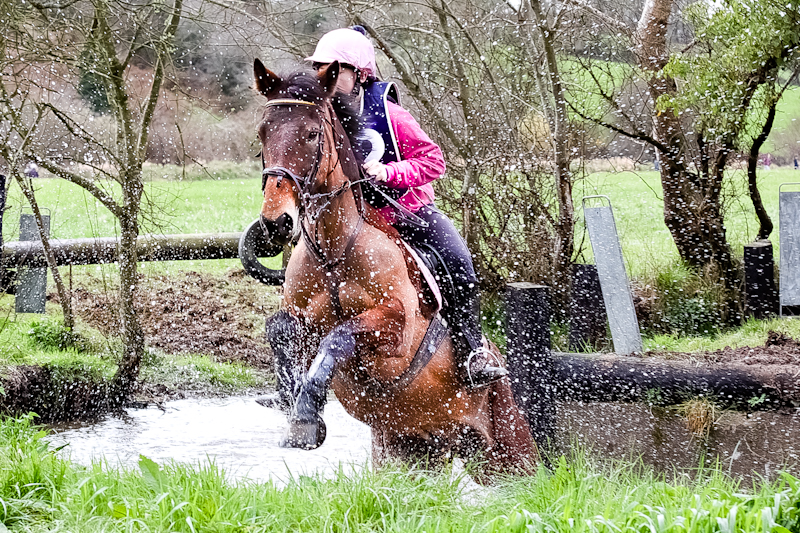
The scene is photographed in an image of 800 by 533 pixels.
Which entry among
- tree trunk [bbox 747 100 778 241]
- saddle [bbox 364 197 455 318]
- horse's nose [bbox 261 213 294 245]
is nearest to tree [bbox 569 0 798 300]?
tree trunk [bbox 747 100 778 241]

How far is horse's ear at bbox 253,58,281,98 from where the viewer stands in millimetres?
2781

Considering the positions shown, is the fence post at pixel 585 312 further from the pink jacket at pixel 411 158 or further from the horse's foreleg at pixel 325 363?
the horse's foreleg at pixel 325 363

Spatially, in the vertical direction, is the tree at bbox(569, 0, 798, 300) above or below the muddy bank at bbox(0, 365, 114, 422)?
above

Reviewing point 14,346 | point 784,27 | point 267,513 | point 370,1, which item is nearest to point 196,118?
point 370,1

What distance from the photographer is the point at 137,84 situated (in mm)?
7680

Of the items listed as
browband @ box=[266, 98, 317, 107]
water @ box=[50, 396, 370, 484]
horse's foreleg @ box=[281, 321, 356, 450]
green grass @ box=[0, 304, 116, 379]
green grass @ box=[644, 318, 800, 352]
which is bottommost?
water @ box=[50, 396, 370, 484]

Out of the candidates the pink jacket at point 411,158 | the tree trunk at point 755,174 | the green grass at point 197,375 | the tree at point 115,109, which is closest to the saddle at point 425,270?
the pink jacket at point 411,158

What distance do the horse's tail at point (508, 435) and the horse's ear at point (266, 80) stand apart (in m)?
1.89

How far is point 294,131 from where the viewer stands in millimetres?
2781

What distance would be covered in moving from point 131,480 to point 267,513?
2.31ft

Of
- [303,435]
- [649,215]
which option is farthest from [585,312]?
[649,215]

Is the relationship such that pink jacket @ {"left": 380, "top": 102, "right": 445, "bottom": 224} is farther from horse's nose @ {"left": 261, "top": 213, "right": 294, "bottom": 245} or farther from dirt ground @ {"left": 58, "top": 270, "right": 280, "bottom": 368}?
dirt ground @ {"left": 58, "top": 270, "right": 280, "bottom": 368}

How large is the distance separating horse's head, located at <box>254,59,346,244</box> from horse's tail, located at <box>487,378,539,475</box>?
161 cm

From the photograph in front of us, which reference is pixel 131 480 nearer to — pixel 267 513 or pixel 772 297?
pixel 267 513
